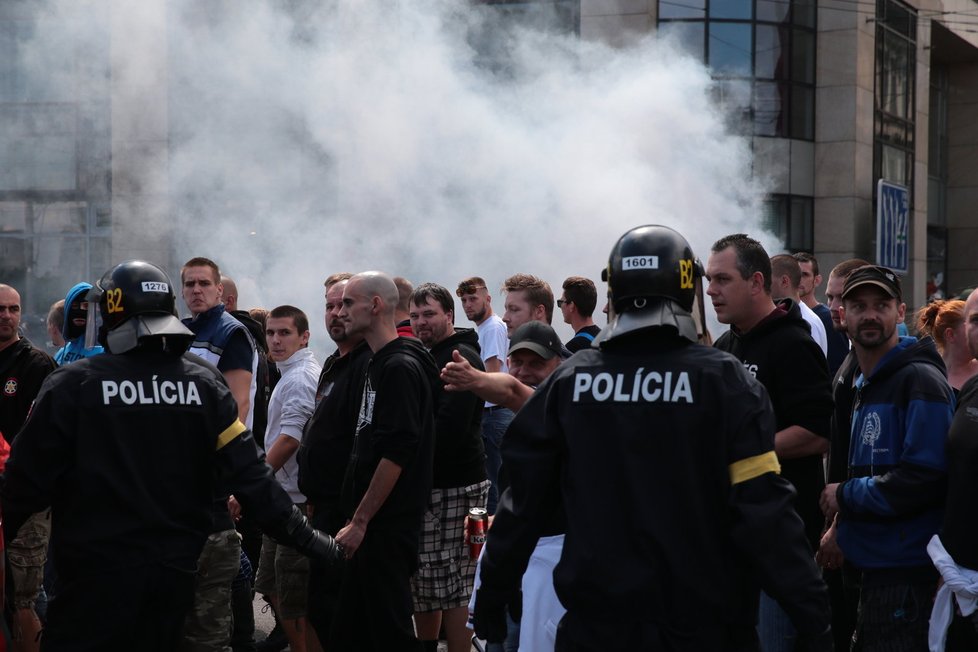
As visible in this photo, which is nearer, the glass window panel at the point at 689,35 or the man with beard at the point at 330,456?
the man with beard at the point at 330,456

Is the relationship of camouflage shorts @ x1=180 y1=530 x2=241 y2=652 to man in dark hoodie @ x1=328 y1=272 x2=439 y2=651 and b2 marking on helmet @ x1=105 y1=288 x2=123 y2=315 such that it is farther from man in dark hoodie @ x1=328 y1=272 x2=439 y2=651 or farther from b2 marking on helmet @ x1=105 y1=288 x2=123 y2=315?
b2 marking on helmet @ x1=105 y1=288 x2=123 y2=315

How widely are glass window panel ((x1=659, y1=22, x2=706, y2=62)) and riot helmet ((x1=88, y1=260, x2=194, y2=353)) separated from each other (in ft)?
50.1

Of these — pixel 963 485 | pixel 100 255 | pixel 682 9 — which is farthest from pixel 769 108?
pixel 963 485

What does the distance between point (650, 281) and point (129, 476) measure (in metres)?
1.61

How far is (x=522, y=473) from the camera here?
2662mm

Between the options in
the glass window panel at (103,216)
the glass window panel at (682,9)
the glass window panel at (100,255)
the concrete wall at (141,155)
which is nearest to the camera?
the concrete wall at (141,155)

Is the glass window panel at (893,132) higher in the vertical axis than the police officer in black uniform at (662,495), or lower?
higher

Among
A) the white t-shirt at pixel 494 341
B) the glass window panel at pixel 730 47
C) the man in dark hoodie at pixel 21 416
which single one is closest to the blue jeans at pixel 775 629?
the man in dark hoodie at pixel 21 416

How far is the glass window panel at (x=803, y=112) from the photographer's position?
62.5ft

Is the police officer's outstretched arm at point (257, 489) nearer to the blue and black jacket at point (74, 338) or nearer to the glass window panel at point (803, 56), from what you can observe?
the blue and black jacket at point (74, 338)

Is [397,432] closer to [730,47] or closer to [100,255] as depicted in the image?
[100,255]

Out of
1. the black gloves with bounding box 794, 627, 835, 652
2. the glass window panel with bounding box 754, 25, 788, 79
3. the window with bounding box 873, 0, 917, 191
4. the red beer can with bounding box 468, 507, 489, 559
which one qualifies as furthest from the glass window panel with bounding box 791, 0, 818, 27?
the black gloves with bounding box 794, 627, 835, 652

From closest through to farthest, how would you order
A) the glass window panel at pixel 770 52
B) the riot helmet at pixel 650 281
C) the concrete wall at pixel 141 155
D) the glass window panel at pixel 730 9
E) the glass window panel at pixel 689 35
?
the riot helmet at pixel 650 281 < the concrete wall at pixel 141 155 < the glass window panel at pixel 689 35 < the glass window panel at pixel 730 9 < the glass window panel at pixel 770 52

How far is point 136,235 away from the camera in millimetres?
14828
